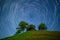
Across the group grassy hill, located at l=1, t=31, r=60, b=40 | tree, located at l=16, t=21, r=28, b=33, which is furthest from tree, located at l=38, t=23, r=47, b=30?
tree, located at l=16, t=21, r=28, b=33

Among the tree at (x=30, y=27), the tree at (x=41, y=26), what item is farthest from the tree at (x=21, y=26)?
the tree at (x=41, y=26)

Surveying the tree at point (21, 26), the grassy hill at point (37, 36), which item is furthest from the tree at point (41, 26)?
the tree at point (21, 26)

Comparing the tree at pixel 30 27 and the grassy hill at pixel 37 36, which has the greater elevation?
the tree at pixel 30 27

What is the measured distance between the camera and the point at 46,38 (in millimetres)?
3377

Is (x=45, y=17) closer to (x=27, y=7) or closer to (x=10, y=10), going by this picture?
(x=27, y=7)

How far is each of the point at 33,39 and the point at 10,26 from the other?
58 centimetres

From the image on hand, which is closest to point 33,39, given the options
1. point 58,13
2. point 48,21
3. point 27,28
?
point 27,28

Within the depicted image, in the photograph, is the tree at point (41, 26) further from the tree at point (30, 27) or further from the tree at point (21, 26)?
the tree at point (21, 26)

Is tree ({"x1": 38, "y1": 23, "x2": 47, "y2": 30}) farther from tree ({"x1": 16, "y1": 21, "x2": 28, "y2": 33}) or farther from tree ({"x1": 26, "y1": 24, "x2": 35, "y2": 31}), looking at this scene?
tree ({"x1": 16, "y1": 21, "x2": 28, "y2": 33})

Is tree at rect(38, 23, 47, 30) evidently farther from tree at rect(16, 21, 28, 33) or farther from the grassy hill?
tree at rect(16, 21, 28, 33)

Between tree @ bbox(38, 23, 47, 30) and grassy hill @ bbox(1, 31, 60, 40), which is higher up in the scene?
tree @ bbox(38, 23, 47, 30)

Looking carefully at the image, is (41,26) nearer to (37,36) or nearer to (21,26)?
(37,36)

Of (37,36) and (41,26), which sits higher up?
(41,26)

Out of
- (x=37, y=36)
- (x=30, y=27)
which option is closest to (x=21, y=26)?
(x=30, y=27)
